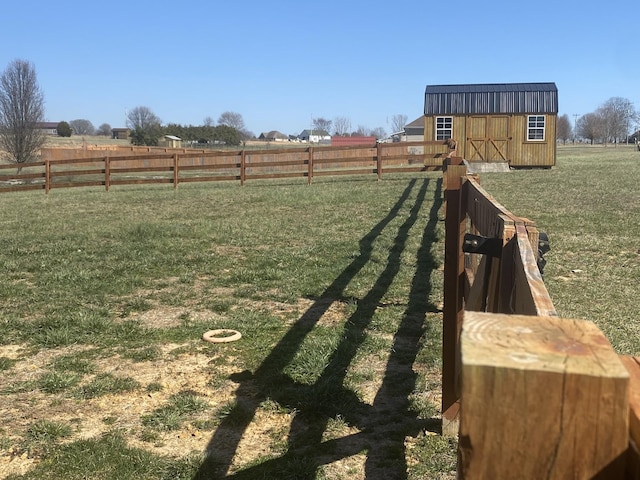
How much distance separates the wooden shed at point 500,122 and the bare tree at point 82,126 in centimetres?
11913

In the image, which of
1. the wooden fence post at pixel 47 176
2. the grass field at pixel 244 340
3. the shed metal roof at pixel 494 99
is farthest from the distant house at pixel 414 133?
the grass field at pixel 244 340

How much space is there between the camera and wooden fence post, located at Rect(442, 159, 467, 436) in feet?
10.5

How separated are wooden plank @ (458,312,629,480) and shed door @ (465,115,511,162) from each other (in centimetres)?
2667

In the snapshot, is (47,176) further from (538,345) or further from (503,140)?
(538,345)

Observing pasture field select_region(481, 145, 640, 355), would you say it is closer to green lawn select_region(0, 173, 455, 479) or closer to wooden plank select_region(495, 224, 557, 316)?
green lawn select_region(0, 173, 455, 479)

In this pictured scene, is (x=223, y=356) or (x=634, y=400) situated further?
(x=223, y=356)

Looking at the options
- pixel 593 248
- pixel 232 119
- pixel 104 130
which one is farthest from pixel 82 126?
pixel 593 248

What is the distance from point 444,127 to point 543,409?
90.8 ft

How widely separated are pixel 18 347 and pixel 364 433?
299 centimetres

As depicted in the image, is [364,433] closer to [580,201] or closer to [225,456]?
[225,456]

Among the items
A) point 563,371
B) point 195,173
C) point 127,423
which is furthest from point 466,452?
point 195,173

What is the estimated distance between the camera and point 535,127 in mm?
26266

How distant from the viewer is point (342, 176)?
21312mm

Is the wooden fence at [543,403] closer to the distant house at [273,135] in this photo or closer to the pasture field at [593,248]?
the pasture field at [593,248]
